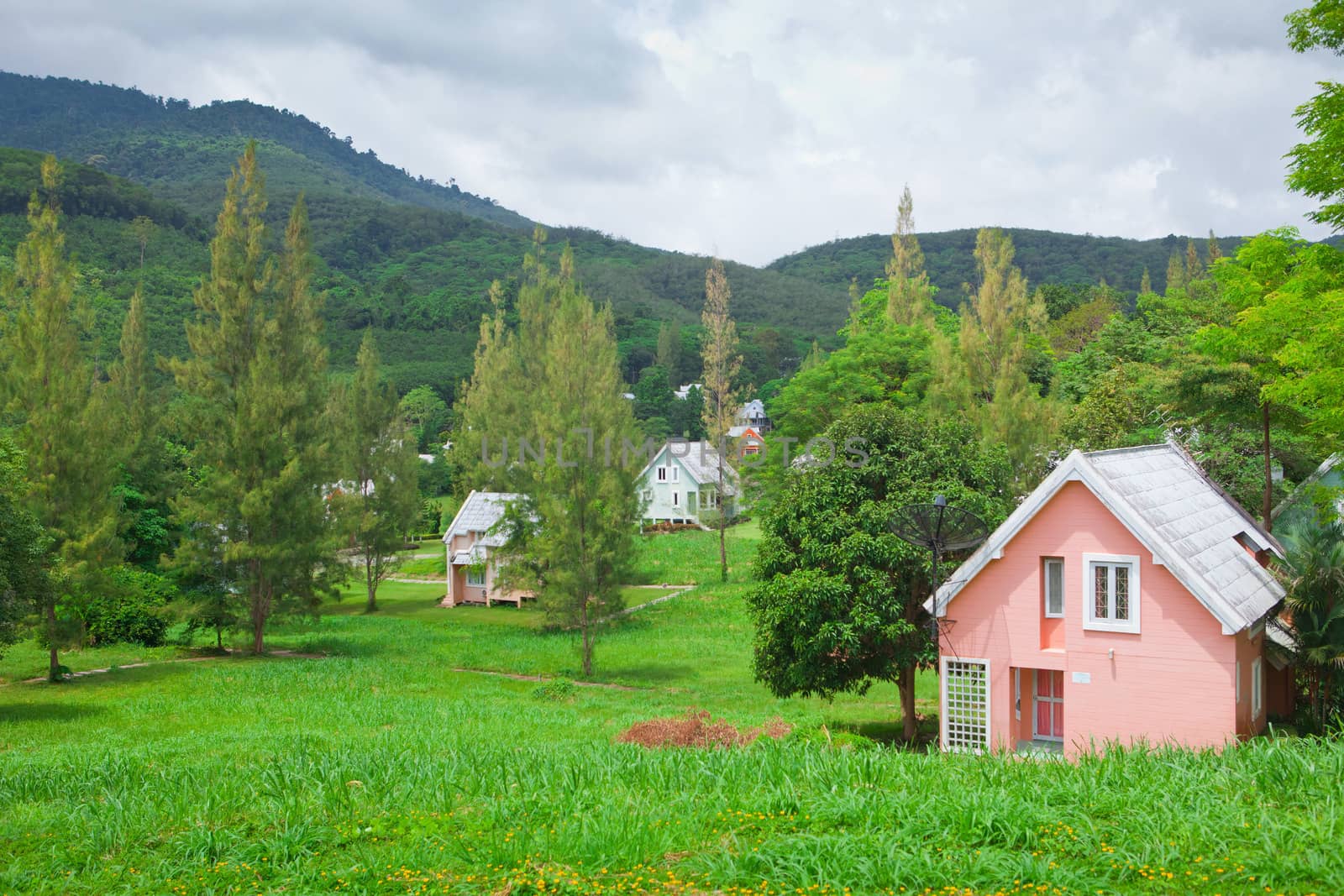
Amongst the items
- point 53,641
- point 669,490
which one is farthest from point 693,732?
point 669,490

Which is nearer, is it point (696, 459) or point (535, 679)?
point (535, 679)

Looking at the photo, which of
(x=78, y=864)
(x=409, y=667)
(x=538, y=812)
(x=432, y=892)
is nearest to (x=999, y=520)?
(x=538, y=812)

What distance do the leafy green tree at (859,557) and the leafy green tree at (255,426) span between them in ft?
58.4

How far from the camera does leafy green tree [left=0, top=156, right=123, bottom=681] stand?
26.3m

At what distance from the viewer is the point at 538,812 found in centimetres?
843

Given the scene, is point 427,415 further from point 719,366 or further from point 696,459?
point 719,366

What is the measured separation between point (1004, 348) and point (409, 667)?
24431mm

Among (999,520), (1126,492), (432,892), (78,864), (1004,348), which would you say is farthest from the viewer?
(1004,348)

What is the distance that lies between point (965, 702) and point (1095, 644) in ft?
8.17

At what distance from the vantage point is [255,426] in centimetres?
3070

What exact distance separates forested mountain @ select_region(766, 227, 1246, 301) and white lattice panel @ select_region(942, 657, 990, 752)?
106938 millimetres

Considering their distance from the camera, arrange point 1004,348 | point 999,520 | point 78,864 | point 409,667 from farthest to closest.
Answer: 1. point 1004,348
2. point 409,667
3. point 999,520
4. point 78,864

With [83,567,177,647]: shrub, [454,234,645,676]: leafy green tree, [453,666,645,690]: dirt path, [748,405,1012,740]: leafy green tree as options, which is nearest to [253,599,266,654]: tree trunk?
[83,567,177,647]: shrub

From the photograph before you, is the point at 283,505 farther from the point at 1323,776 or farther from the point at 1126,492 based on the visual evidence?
the point at 1323,776
